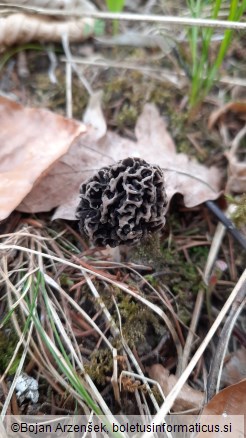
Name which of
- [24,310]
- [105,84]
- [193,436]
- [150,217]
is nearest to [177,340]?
[193,436]

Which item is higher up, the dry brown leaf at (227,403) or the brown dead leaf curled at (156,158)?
the brown dead leaf curled at (156,158)

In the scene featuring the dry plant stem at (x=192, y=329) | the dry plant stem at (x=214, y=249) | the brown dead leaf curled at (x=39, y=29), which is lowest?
the dry plant stem at (x=192, y=329)

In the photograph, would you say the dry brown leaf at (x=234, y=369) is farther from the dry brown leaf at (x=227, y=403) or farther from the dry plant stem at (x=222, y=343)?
the dry brown leaf at (x=227, y=403)

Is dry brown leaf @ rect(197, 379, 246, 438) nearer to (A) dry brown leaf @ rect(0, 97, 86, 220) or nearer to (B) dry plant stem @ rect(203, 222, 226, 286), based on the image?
(B) dry plant stem @ rect(203, 222, 226, 286)

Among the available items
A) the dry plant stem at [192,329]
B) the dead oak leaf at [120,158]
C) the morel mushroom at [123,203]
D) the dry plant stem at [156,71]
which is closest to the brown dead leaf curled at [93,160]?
the dead oak leaf at [120,158]

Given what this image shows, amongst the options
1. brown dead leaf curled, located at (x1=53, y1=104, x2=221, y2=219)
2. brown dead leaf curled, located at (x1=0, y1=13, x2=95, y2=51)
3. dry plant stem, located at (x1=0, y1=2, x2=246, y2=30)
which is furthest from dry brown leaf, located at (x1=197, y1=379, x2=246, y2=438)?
brown dead leaf curled, located at (x1=0, y1=13, x2=95, y2=51)

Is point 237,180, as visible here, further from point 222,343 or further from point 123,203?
point 222,343

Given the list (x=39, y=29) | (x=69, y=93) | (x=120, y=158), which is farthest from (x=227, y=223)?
(x=39, y=29)
